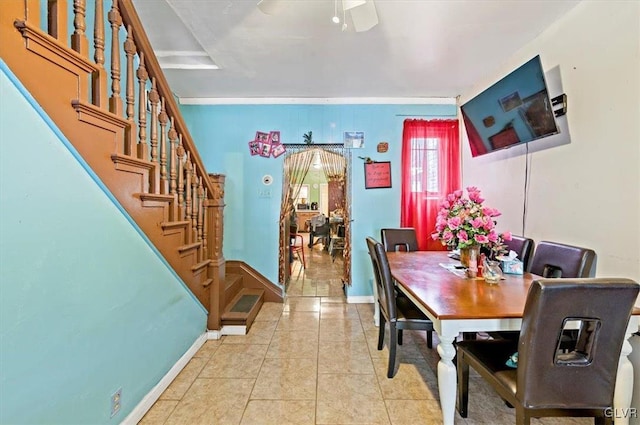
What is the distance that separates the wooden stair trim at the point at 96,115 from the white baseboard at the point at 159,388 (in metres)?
1.63

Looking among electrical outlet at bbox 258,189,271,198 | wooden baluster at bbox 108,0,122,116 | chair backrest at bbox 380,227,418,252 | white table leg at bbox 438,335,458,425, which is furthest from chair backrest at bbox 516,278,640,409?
electrical outlet at bbox 258,189,271,198

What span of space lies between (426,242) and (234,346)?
2.72m

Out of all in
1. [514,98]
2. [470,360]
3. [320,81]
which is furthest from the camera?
[320,81]

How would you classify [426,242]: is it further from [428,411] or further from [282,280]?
[428,411]

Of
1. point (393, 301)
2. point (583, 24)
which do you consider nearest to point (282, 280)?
point (393, 301)

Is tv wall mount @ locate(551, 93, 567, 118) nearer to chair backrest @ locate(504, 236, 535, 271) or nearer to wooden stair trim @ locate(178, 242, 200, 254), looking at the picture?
chair backrest @ locate(504, 236, 535, 271)

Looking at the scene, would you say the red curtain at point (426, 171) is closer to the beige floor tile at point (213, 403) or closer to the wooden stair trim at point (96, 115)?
the beige floor tile at point (213, 403)

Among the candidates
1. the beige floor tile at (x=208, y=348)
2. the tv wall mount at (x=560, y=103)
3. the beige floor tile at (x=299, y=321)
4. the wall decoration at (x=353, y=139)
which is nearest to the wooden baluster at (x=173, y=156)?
the beige floor tile at (x=208, y=348)

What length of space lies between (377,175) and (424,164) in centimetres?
65

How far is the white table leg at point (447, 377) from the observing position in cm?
143

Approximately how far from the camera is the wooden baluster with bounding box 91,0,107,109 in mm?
1444

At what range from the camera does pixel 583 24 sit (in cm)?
199

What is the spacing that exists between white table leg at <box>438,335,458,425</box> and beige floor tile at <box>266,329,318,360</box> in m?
1.14

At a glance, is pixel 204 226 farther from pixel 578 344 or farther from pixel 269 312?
pixel 578 344
